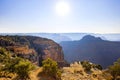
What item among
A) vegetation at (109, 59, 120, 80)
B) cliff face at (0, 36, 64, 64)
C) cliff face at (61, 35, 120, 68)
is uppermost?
vegetation at (109, 59, 120, 80)

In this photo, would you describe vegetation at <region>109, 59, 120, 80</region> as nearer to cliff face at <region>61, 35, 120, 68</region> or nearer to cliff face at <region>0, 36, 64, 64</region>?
cliff face at <region>0, 36, 64, 64</region>

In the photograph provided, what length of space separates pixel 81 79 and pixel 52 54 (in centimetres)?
6394

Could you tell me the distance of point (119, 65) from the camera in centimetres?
2702

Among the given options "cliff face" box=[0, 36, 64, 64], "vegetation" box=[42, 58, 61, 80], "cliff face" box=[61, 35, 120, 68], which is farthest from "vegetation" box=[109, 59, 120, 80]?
"cliff face" box=[61, 35, 120, 68]

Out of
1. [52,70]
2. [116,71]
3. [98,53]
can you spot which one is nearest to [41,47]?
[98,53]

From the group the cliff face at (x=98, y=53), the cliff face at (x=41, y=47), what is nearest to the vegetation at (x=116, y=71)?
the cliff face at (x=41, y=47)

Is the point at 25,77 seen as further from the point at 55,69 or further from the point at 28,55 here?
the point at 28,55

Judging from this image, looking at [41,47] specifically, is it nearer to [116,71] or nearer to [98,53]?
[98,53]

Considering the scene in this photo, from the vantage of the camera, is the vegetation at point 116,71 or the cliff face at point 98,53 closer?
the vegetation at point 116,71

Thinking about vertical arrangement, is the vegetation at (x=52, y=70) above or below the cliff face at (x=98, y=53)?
above

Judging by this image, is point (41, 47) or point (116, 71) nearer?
point (116, 71)

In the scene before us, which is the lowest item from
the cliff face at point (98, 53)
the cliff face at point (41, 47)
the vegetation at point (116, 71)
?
the cliff face at point (98, 53)

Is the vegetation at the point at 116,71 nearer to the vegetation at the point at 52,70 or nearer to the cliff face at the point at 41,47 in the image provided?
the vegetation at the point at 52,70

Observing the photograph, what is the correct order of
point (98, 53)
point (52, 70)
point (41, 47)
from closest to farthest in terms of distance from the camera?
1. point (52, 70)
2. point (41, 47)
3. point (98, 53)
